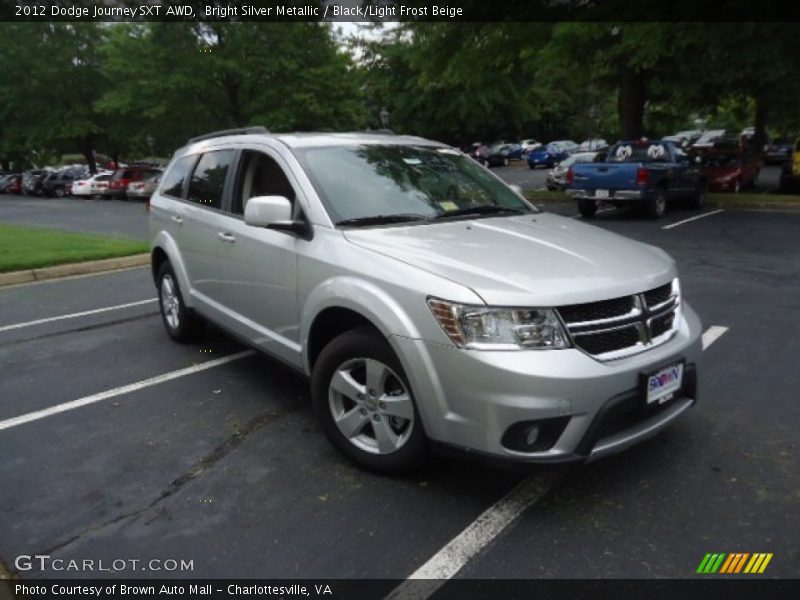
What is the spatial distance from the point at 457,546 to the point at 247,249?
2.41 meters

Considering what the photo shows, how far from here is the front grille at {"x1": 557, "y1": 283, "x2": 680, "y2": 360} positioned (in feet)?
9.78

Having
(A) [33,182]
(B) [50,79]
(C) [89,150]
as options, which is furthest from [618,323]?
(C) [89,150]

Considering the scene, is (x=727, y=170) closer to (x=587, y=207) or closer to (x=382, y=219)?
(x=587, y=207)

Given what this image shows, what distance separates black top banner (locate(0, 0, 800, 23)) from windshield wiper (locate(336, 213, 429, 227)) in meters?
12.7

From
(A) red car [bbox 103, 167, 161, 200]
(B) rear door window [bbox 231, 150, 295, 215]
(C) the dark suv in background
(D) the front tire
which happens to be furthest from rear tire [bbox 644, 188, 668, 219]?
(C) the dark suv in background

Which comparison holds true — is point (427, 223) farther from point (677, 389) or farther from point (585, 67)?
point (585, 67)

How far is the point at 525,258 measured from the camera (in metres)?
3.29

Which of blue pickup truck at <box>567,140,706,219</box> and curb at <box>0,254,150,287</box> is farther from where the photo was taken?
blue pickup truck at <box>567,140,706,219</box>

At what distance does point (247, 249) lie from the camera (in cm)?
439

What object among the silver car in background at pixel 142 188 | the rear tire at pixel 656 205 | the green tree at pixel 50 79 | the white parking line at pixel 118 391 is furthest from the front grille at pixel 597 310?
the green tree at pixel 50 79

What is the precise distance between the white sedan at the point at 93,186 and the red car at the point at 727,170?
26282 mm

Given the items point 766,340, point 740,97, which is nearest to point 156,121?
point 740,97

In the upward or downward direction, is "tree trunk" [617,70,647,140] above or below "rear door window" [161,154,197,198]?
above
